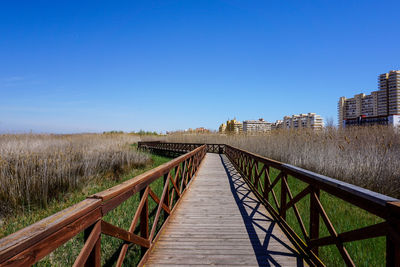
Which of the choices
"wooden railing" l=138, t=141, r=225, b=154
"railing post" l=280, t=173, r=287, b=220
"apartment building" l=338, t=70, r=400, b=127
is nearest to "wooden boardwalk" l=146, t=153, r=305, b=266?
"railing post" l=280, t=173, r=287, b=220

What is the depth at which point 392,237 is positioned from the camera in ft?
4.89

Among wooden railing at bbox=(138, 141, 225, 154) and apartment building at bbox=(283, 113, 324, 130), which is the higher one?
apartment building at bbox=(283, 113, 324, 130)

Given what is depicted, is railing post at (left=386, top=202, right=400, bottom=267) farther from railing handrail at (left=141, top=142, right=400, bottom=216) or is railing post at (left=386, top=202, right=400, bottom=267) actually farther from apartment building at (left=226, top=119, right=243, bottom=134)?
apartment building at (left=226, top=119, right=243, bottom=134)

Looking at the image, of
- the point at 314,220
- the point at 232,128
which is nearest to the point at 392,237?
the point at 314,220

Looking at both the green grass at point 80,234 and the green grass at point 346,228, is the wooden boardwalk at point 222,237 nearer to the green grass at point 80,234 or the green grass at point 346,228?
the green grass at point 346,228

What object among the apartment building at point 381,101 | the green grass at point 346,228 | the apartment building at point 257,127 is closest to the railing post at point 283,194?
the green grass at point 346,228

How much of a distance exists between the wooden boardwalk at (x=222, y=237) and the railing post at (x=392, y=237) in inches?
54.2

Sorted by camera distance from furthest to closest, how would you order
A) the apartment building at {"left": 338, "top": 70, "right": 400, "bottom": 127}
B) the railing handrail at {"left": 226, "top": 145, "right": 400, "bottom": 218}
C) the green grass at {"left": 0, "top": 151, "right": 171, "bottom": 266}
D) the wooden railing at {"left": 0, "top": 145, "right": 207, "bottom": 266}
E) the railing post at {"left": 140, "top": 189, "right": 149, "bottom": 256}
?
the apartment building at {"left": 338, "top": 70, "right": 400, "bottom": 127} < the green grass at {"left": 0, "top": 151, "right": 171, "bottom": 266} < the railing post at {"left": 140, "top": 189, "right": 149, "bottom": 256} < the railing handrail at {"left": 226, "top": 145, "right": 400, "bottom": 218} < the wooden railing at {"left": 0, "top": 145, "right": 207, "bottom": 266}

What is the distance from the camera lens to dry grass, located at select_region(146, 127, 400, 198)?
650 centimetres

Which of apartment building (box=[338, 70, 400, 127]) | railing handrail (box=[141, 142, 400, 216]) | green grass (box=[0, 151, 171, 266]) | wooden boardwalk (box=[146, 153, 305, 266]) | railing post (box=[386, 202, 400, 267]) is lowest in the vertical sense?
green grass (box=[0, 151, 171, 266])

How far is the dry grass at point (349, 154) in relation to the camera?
21.3 feet

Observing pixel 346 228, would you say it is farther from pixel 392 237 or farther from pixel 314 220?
pixel 392 237

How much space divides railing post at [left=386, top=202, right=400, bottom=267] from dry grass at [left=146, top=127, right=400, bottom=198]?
6.30 metres

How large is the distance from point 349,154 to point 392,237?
7562 millimetres
